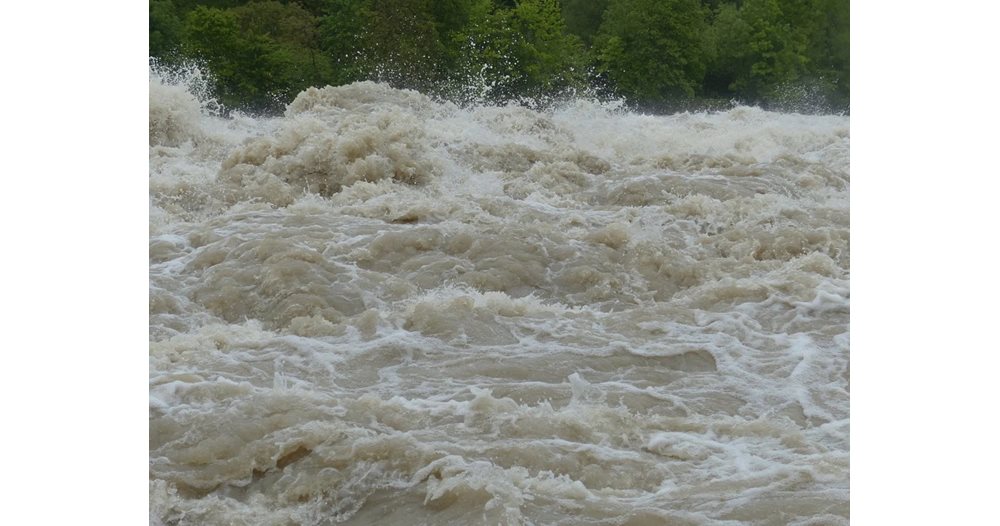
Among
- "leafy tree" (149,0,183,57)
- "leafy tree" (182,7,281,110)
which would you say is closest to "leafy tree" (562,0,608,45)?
"leafy tree" (182,7,281,110)

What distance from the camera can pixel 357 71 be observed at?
3666 mm

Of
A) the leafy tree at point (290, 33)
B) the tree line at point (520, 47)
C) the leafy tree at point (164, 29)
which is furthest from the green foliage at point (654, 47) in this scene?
the leafy tree at point (164, 29)

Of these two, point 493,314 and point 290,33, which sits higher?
point 290,33

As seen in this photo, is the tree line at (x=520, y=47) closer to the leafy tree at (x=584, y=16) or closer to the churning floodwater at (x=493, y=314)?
the leafy tree at (x=584, y=16)

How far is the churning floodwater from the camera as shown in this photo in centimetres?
278

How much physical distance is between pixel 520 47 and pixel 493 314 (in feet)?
2.86

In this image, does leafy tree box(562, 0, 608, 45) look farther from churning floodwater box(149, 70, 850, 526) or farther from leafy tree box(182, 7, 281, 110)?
leafy tree box(182, 7, 281, 110)

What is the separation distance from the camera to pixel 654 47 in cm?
371

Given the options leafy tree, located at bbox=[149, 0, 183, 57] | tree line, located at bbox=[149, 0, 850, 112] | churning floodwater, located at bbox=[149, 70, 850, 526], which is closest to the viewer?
churning floodwater, located at bbox=[149, 70, 850, 526]

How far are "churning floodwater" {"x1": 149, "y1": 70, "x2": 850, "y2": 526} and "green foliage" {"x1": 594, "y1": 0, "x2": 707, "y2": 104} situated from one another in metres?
0.13

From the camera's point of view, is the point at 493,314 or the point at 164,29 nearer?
the point at 164,29

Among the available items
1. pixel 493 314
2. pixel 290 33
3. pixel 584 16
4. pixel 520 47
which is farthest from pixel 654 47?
pixel 290 33

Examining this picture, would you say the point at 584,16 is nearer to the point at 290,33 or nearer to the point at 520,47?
the point at 520,47
